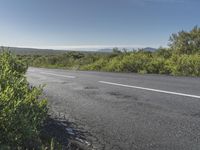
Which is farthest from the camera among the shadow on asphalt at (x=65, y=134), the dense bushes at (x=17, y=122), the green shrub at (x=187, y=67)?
the green shrub at (x=187, y=67)

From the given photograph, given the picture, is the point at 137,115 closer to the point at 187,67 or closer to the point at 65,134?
the point at 65,134

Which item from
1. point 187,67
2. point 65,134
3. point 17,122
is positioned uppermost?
point 17,122

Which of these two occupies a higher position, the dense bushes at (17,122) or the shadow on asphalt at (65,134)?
the dense bushes at (17,122)

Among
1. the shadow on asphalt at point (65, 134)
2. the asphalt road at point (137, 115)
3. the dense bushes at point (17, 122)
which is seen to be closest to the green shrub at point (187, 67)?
the asphalt road at point (137, 115)

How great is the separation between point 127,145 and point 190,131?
1.19 meters

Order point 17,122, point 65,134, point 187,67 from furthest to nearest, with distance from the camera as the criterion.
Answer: point 187,67 → point 65,134 → point 17,122

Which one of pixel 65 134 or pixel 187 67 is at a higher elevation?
pixel 187 67

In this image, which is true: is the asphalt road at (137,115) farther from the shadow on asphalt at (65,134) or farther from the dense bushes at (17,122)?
the dense bushes at (17,122)

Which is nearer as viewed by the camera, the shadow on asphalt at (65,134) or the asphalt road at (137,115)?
the shadow on asphalt at (65,134)

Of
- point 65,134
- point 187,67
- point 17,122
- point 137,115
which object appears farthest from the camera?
point 187,67

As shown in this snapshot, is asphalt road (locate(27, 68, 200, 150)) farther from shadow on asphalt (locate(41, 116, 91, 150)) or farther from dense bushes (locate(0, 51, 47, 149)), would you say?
dense bushes (locate(0, 51, 47, 149))

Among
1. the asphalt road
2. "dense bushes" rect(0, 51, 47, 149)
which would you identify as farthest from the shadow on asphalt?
"dense bushes" rect(0, 51, 47, 149)

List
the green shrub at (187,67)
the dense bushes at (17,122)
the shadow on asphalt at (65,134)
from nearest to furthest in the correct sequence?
the dense bushes at (17,122) → the shadow on asphalt at (65,134) → the green shrub at (187,67)

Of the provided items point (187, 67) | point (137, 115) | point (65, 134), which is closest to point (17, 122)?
point (65, 134)
